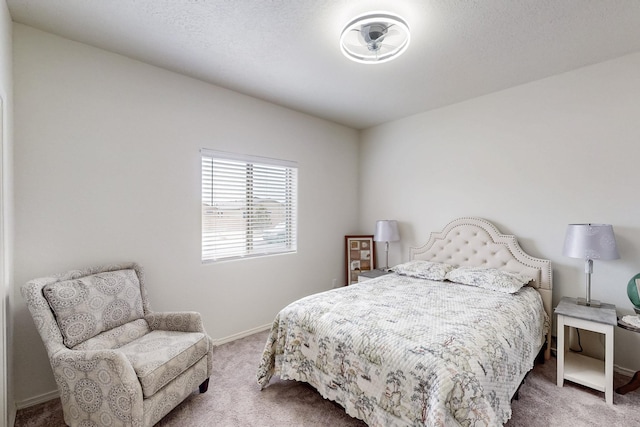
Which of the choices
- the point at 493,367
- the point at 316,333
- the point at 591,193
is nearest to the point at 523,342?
the point at 493,367

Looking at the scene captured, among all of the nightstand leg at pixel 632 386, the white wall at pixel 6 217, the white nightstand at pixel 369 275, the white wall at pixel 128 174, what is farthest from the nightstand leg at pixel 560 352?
the white wall at pixel 6 217

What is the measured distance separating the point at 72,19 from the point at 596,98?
425 centimetres

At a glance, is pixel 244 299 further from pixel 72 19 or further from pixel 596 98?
pixel 596 98

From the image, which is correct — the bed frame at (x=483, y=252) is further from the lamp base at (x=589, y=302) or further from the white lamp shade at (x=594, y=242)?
the white lamp shade at (x=594, y=242)

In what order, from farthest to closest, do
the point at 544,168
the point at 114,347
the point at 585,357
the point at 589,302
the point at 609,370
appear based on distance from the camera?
the point at 544,168 → the point at 585,357 → the point at 589,302 → the point at 609,370 → the point at 114,347

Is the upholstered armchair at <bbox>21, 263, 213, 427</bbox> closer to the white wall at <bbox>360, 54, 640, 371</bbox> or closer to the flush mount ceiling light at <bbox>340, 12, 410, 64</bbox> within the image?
the flush mount ceiling light at <bbox>340, 12, 410, 64</bbox>

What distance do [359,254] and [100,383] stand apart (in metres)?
3.26

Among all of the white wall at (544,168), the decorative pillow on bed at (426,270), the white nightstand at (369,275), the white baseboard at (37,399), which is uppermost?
the white wall at (544,168)

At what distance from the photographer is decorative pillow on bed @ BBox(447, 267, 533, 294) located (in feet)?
8.54

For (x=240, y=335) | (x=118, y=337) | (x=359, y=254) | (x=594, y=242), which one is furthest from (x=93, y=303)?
(x=594, y=242)

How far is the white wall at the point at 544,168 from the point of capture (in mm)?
2459

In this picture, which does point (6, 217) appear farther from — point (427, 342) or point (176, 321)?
point (427, 342)

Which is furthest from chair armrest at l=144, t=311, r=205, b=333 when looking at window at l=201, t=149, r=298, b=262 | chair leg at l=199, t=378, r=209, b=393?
window at l=201, t=149, r=298, b=262

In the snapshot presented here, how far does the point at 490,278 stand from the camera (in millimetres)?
2730
